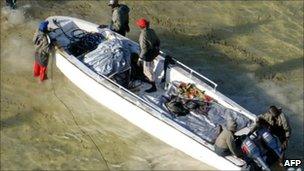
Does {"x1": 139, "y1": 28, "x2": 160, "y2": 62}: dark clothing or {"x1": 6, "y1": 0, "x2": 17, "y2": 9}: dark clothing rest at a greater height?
{"x1": 139, "y1": 28, "x2": 160, "y2": 62}: dark clothing

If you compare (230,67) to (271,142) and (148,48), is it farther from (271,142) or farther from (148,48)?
(271,142)

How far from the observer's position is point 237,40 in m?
17.9

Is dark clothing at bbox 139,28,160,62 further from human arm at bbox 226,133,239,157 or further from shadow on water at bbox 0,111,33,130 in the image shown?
shadow on water at bbox 0,111,33,130

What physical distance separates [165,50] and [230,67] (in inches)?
83.6

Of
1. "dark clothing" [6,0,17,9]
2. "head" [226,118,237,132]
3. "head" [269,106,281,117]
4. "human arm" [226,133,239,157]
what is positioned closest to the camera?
"head" [226,118,237,132]

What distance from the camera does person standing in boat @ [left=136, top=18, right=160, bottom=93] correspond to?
46.7 ft

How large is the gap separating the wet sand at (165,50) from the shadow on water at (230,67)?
3cm

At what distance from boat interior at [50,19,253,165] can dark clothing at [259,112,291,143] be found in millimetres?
624

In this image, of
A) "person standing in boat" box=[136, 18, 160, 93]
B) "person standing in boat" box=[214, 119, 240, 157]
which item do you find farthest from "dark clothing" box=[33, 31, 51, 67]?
"person standing in boat" box=[214, 119, 240, 157]

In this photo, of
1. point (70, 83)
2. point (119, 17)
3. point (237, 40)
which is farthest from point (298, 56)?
point (70, 83)

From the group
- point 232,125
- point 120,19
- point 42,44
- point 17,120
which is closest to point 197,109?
point 232,125

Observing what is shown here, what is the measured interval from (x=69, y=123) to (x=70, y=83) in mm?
1623

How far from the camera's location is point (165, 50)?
17328 millimetres

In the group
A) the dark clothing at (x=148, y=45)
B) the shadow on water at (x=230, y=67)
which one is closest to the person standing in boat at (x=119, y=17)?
the dark clothing at (x=148, y=45)
